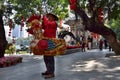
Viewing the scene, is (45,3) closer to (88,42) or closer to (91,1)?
(88,42)

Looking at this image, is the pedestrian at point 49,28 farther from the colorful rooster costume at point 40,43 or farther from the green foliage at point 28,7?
the green foliage at point 28,7

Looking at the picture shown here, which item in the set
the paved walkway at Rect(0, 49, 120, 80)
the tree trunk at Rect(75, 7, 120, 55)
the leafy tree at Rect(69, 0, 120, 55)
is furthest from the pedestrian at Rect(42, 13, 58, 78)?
the tree trunk at Rect(75, 7, 120, 55)

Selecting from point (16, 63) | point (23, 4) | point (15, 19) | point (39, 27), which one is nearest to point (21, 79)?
point (39, 27)

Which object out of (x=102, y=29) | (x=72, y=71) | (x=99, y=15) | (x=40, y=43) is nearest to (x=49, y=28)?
(x=40, y=43)

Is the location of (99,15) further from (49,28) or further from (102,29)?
(49,28)

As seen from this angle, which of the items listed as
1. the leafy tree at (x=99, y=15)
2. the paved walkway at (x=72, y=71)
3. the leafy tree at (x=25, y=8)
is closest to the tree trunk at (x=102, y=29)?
the leafy tree at (x=99, y=15)

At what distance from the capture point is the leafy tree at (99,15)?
23.2 metres

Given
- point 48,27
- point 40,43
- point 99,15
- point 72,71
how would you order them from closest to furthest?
point 40,43, point 48,27, point 72,71, point 99,15

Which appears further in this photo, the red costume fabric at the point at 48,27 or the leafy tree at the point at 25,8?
the leafy tree at the point at 25,8

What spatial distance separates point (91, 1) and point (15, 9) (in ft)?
48.0

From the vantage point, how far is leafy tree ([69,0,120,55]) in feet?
76.3

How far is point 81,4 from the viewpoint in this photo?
86.3 feet

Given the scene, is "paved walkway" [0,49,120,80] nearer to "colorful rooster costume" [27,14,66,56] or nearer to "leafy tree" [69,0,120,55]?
"colorful rooster costume" [27,14,66,56]

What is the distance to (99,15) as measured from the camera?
24375mm
